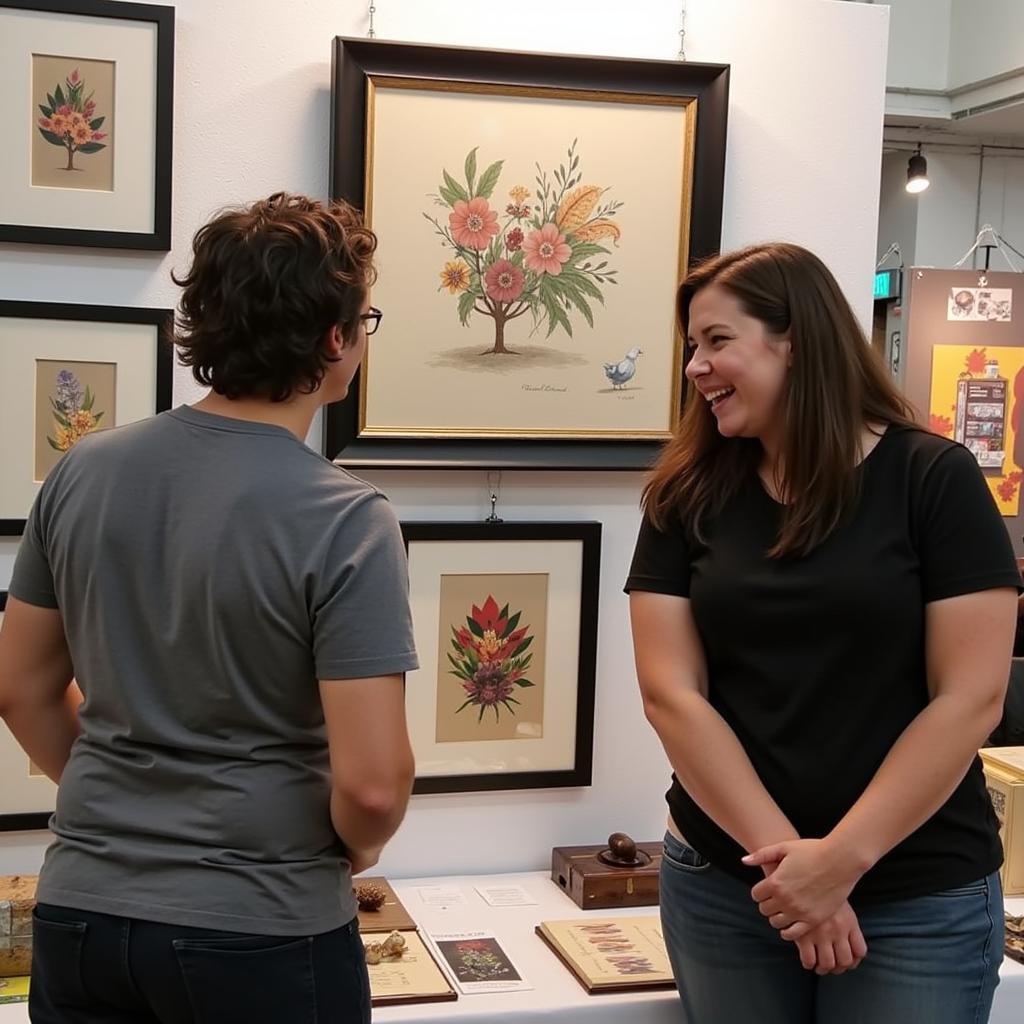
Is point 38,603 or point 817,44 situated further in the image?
point 817,44

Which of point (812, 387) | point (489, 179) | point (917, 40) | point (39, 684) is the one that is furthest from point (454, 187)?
point (917, 40)

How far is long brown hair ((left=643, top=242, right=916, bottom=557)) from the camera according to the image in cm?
155

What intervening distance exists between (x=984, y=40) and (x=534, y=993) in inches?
172

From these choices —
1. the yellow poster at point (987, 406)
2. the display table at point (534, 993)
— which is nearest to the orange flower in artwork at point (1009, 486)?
the yellow poster at point (987, 406)

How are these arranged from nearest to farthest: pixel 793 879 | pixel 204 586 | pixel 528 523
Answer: pixel 204 586 → pixel 793 879 → pixel 528 523

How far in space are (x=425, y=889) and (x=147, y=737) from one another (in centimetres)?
127

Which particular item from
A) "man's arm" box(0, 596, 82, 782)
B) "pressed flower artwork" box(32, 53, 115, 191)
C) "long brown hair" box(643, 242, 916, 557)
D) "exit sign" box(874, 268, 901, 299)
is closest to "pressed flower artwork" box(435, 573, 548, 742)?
"long brown hair" box(643, 242, 916, 557)

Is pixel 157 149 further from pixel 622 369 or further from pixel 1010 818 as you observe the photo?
pixel 1010 818

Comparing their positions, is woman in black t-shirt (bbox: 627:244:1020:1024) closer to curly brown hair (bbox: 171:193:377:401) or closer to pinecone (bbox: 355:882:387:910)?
curly brown hair (bbox: 171:193:377:401)

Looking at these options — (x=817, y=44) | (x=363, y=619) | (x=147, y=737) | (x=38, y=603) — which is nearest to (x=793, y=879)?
(x=363, y=619)

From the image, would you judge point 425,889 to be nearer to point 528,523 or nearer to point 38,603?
point 528,523

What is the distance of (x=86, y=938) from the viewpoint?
1.18 m

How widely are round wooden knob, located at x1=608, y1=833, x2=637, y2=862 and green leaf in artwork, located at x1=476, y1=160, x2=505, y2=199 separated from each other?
115 cm

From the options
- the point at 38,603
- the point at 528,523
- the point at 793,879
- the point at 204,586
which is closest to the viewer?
the point at 204,586
